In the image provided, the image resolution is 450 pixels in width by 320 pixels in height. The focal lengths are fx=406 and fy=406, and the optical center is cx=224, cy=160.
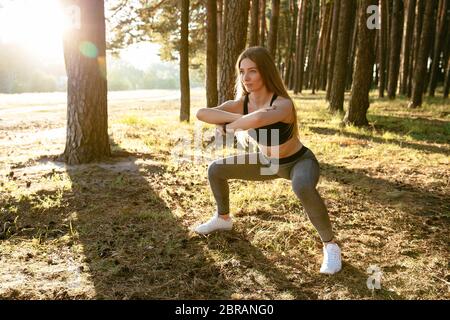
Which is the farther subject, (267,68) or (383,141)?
(383,141)

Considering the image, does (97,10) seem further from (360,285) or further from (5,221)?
(360,285)

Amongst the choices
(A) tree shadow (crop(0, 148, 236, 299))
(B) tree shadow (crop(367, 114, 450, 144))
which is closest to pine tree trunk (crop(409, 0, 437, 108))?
(B) tree shadow (crop(367, 114, 450, 144))

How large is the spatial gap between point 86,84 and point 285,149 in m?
4.82

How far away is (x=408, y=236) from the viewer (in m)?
4.45

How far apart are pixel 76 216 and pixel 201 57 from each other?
99.3 ft

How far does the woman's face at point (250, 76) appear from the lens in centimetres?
372

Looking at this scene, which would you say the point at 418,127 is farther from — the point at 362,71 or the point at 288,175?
the point at 288,175

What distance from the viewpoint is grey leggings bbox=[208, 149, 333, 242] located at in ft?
11.9

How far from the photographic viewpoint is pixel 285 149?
12.6 feet

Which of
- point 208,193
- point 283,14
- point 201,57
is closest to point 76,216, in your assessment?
point 208,193

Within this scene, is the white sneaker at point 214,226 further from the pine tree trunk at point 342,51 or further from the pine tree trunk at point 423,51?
the pine tree trunk at point 423,51

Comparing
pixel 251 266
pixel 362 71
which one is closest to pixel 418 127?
pixel 362 71

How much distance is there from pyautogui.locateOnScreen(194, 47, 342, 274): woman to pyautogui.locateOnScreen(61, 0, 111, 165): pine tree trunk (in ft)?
13.9
